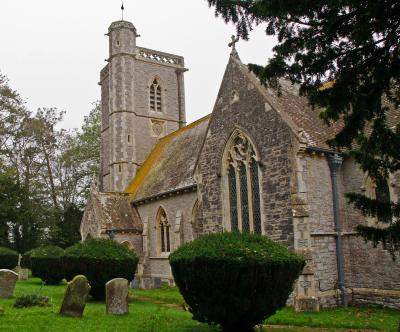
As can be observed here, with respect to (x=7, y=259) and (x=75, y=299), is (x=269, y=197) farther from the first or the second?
(x=7, y=259)

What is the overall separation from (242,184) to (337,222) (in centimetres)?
361

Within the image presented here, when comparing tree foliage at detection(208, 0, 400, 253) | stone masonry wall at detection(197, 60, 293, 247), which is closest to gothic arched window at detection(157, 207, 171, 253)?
stone masonry wall at detection(197, 60, 293, 247)

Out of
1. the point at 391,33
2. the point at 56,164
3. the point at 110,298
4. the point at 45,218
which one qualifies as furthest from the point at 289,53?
the point at 56,164

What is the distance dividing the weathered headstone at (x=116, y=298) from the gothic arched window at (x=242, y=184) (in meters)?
5.21

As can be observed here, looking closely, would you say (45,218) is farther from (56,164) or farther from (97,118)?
(97,118)

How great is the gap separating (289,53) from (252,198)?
30.0 ft

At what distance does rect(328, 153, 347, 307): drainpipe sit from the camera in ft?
49.1

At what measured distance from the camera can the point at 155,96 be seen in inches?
1318

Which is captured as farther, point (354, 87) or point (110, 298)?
point (110, 298)

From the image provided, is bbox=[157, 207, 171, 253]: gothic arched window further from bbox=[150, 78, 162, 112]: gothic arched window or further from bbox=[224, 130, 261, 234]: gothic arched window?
bbox=[150, 78, 162, 112]: gothic arched window

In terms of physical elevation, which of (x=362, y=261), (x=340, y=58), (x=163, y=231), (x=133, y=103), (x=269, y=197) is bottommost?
(x=362, y=261)

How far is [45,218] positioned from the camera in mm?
35938

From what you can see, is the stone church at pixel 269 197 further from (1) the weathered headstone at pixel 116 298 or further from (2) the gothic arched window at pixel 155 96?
(2) the gothic arched window at pixel 155 96

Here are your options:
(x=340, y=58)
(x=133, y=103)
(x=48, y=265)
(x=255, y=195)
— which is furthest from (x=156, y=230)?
(x=340, y=58)
